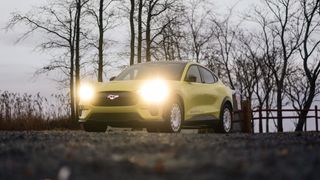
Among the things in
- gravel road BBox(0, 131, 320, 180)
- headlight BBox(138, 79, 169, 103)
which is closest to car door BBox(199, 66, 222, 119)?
headlight BBox(138, 79, 169, 103)

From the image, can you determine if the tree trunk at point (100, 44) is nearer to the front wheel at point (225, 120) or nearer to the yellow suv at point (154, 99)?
the front wheel at point (225, 120)

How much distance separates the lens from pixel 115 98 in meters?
11.8

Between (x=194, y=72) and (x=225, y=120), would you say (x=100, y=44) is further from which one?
(x=194, y=72)

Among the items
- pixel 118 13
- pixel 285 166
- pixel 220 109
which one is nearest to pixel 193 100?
pixel 220 109

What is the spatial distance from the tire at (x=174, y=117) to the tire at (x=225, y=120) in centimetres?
184

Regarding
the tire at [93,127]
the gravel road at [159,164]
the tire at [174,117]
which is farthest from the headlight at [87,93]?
the gravel road at [159,164]

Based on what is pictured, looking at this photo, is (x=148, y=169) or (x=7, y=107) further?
(x=7, y=107)

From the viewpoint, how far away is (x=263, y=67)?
48469mm

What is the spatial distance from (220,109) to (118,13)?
2015 centimetres

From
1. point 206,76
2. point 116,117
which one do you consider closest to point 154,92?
point 116,117

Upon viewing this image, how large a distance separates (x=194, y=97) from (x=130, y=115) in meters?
1.80

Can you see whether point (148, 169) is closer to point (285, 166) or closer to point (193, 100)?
point (285, 166)

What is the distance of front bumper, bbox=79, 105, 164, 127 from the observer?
11695mm

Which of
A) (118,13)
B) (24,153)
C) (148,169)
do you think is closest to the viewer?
(148,169)
